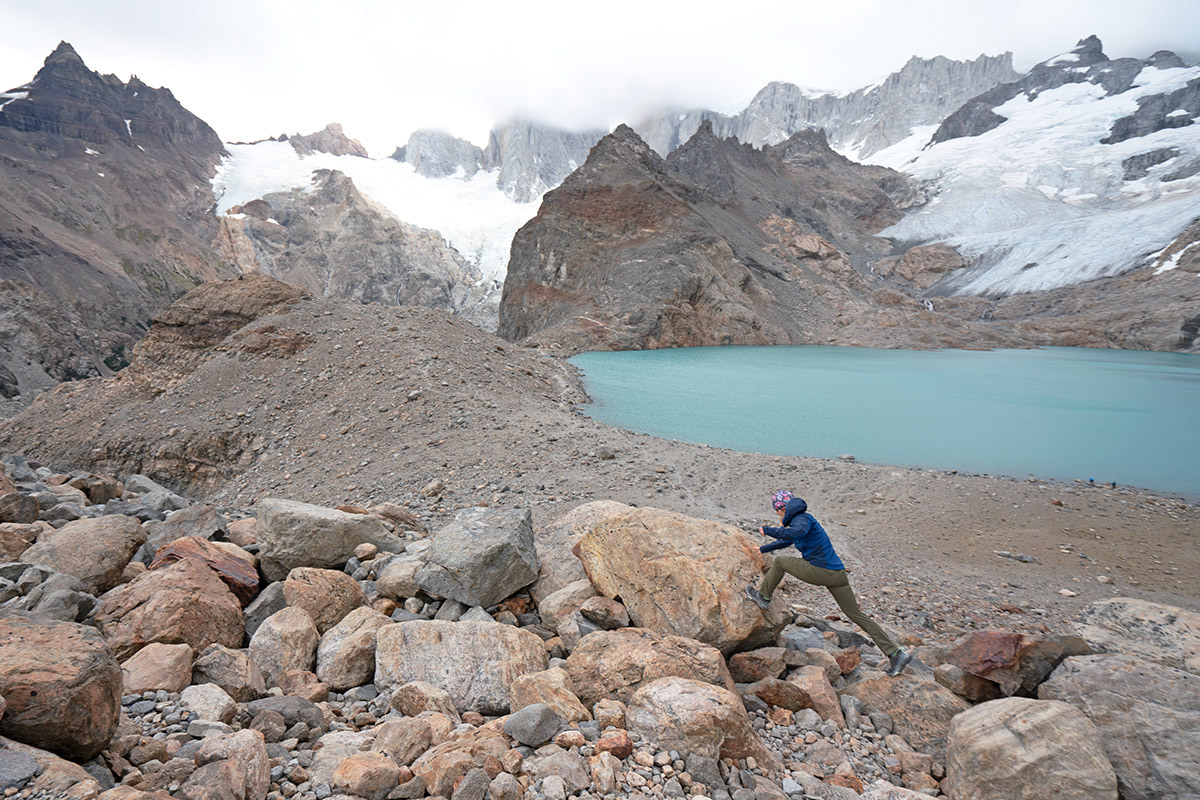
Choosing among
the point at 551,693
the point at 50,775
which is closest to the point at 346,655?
the point at 551,693

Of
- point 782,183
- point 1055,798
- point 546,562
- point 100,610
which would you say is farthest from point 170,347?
point 782,183

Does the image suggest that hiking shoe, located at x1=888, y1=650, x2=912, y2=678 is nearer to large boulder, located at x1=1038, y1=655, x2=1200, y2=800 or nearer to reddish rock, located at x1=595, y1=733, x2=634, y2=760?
large boulder, located at x1=1038, y1=655, x2=1200, y2=800

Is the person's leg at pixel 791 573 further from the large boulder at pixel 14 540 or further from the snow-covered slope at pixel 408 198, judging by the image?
the snow-covered slope at pixel 408 198

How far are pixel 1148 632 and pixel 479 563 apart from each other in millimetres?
6073

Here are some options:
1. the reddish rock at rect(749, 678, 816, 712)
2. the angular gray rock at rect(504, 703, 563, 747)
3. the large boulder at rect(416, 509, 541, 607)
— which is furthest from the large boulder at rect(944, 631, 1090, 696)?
the large boulder at rect(416, 509, 541, 607)

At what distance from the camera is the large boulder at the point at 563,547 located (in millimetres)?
6184

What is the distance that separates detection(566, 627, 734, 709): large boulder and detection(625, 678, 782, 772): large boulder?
30cm

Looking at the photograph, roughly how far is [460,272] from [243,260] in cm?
4925

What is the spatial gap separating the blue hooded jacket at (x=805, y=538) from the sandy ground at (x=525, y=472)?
209 cm

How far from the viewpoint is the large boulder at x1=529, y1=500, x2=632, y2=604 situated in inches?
243

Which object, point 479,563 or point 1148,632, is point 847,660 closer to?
point 1148,632

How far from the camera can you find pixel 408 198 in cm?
A: 17788

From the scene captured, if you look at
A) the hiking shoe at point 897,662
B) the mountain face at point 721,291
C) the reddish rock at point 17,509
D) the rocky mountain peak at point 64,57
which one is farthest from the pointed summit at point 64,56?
the hiking shoe at point 897,662

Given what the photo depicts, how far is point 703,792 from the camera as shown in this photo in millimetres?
3494
